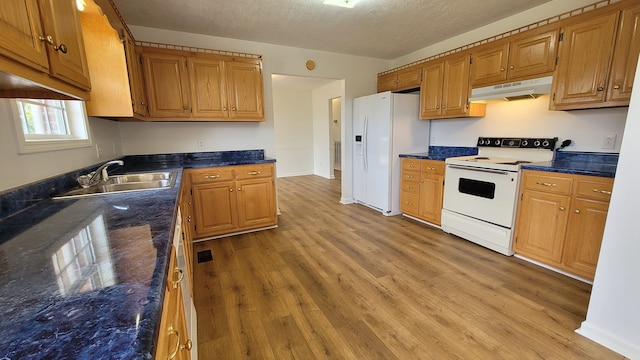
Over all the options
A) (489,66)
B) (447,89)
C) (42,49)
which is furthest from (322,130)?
(42,49)

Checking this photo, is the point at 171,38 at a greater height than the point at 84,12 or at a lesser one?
greater

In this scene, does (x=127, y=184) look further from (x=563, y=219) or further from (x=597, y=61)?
(x=597, y=61)

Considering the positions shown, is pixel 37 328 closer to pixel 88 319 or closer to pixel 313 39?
pixel 88 319

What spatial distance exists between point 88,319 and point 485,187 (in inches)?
120

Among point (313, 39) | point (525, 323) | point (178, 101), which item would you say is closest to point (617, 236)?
point (525, 323)

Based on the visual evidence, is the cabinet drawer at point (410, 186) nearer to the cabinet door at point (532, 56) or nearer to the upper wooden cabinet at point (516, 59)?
the upper wooden cabinet at point (516, 59)

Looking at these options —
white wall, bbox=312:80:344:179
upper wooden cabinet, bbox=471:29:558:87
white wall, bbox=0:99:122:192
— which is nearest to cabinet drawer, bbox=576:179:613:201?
upper wooden cabinet, bbox=471:29:558:87

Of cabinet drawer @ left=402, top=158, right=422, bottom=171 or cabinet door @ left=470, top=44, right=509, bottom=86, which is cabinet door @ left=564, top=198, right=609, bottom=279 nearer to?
cabinet door @ left=470, top=44, right=509, bottom=86

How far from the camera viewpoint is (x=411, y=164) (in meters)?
3.61

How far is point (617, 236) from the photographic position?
1485 mm

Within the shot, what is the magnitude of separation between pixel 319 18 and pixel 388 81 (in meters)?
1.68

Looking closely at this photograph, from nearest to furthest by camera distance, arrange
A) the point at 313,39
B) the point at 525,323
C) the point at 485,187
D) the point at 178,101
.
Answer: the point at 525,323 < the point at 485,187 < the point at 178,101 < the point at 313,39

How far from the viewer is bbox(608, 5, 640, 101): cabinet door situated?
1.90 meters

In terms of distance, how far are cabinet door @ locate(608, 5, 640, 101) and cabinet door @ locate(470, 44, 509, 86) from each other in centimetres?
79
